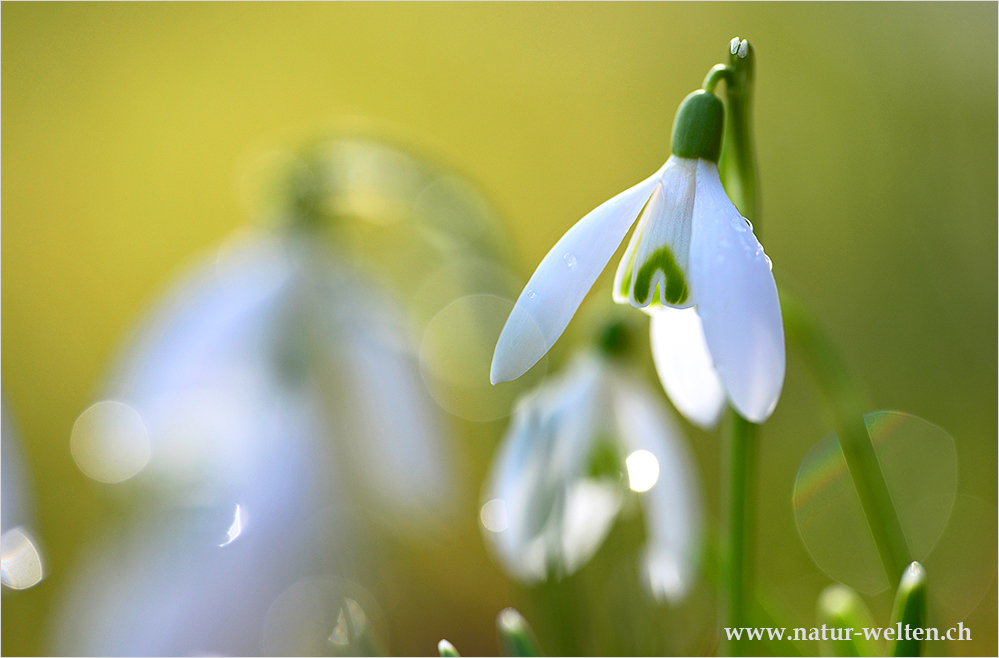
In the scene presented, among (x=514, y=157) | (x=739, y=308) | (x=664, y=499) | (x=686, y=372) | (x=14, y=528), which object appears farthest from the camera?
(x=514, y=157)

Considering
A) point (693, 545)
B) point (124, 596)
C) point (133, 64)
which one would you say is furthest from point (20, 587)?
point (133, 64)

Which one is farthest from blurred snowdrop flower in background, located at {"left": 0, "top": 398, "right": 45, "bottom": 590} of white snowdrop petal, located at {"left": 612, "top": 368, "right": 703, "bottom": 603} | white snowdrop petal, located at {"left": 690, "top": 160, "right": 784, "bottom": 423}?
white snowdrop petal, located at {"left": 690, "top": 160, "right": 784, "bottom": 423}

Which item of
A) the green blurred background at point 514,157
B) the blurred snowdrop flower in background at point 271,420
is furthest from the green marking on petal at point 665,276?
the green blurred background at point 514,157

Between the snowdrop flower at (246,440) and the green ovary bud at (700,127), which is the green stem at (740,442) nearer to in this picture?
the green ovary bud at (700,127)

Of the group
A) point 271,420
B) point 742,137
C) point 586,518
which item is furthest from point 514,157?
point 742,137

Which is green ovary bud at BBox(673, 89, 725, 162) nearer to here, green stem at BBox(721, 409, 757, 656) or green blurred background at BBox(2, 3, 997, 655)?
green stem at BBox(721, 409, 757, 656)

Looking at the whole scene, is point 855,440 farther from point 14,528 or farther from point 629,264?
point 14,528
